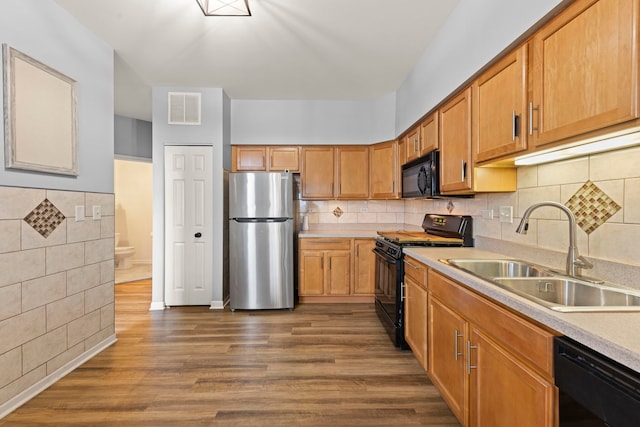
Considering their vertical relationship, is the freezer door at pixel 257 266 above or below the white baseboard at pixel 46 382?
above

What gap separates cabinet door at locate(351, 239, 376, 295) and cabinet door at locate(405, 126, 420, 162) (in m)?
1.13

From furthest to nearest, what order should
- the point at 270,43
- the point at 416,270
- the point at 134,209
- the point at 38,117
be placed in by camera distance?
1. the point at 134,209
2. the point at 270,43
3. the point at 416,270
4. the point at 38,117

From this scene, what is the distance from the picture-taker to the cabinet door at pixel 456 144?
82.6 inches

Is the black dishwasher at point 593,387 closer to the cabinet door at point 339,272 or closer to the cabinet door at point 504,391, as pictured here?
the cabinet door at point 504,391

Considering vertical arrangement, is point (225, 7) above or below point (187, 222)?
above

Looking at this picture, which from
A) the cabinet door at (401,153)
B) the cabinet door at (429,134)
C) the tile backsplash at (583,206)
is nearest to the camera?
the tile backsplash at (583,206)

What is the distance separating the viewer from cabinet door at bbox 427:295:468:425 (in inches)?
62.6

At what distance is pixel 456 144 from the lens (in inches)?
89.0

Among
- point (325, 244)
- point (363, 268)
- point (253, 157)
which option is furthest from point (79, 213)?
point (363, 268)

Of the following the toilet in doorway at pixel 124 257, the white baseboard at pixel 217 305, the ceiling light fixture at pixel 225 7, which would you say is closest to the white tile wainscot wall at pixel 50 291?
the white baseboard at pixel 217 305

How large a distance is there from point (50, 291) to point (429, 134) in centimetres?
309

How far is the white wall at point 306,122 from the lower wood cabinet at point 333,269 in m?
1.34

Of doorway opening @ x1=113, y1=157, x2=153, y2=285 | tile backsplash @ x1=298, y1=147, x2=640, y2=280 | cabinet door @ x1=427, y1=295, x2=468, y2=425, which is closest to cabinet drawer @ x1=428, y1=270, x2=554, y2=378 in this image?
cabinet door @ x1=427, y1=295, x2=468, y2=425

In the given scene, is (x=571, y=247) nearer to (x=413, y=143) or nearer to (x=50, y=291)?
(x=413, y=143)
